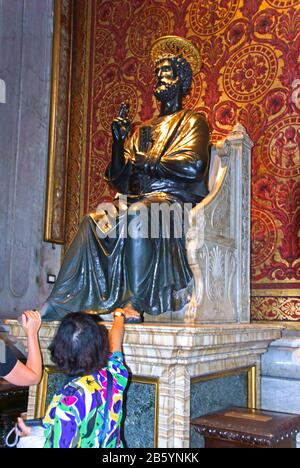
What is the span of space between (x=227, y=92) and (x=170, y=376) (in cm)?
280

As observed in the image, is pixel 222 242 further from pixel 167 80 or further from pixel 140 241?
pixel 167 80

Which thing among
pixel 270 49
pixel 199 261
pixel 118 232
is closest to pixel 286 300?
pixel 199 261

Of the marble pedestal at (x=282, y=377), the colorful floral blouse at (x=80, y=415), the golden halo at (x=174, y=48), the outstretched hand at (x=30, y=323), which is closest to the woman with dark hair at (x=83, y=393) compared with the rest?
the colorful floral blouse at (x=80, y=415)

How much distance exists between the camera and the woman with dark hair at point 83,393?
1.72m

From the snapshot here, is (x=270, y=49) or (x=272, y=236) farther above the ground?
(x=270, y=49)

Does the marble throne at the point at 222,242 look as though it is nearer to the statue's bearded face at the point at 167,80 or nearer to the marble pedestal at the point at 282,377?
the marble pedestal at the point at 282,377

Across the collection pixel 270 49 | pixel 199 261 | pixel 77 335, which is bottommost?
pixel 77 335

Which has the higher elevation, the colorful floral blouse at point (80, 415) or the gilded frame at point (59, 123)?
the gilded frame at point (59, 123)

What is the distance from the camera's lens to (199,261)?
2.99 metres

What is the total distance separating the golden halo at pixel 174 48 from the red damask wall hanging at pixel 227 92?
0.60 meters

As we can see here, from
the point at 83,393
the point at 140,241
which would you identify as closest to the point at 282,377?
the point at 140,241

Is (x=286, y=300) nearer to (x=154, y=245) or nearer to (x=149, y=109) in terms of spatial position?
(x=154, y=245)

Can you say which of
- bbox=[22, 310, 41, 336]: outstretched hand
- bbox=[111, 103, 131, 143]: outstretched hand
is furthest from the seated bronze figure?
bbox=[22, 310, 41, 336]: outstretched hand
